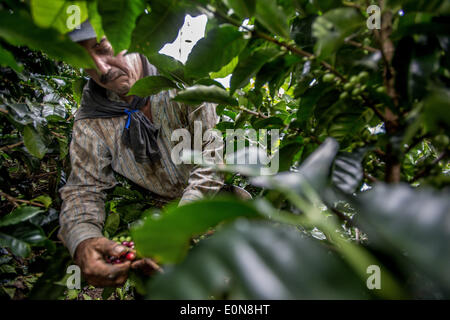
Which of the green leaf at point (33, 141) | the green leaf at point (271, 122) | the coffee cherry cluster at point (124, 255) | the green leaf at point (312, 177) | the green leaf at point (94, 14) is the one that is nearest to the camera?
the green leaf at point (312, 177)

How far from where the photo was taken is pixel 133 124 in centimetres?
155

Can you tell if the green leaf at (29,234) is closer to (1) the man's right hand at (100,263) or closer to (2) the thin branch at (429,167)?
(1) the man's right hand at (100,263)

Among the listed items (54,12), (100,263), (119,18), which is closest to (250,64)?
(119,18)

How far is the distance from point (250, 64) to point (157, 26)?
239 mm

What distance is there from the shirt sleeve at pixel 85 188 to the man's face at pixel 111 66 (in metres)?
0.40

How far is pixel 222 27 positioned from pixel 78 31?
0.89 m

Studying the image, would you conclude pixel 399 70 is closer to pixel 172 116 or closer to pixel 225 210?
pixel 225 210

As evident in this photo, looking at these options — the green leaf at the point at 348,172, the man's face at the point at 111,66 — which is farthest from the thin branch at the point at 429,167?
the man's face at the point at 111,66

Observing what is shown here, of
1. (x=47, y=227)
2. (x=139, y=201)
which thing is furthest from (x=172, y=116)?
(x=47, y=227)

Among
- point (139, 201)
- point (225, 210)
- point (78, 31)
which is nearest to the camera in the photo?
point (225, 210)

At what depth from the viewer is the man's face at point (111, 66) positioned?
128 cm

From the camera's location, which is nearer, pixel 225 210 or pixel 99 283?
pixel 225 210

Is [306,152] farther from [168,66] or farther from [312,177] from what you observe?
[168,66]

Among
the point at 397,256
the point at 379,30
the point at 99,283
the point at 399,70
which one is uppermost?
the point at 379,30
